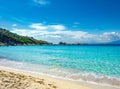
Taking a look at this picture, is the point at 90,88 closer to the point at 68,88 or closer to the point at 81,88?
the point at 81,88

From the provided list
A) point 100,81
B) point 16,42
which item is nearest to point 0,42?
point 16,42

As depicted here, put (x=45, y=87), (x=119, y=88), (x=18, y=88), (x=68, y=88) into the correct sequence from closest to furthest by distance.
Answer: (x=18, y=88)
(x=45, y=87)
(x=68, y=88)
(x=119, y=88)

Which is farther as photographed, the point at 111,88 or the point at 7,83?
the point at 111,88

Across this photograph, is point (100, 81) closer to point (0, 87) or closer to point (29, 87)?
point (29, 87)

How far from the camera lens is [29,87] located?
855 centimetres

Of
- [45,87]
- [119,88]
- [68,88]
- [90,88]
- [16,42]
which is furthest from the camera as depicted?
[16,42]

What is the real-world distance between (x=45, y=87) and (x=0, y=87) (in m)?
1.94

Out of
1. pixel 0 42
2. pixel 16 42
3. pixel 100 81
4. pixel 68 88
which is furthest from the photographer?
pixel 16 42

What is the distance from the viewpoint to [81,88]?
33.2 ft

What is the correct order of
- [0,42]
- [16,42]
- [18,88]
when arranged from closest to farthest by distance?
[18,88]
[0,42]
[16,42]

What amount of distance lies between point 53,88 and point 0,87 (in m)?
2.30

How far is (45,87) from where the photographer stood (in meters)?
8.96

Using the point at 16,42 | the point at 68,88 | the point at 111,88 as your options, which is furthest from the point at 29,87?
the point at 16,42

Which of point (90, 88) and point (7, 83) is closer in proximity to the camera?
point (7, 83)
